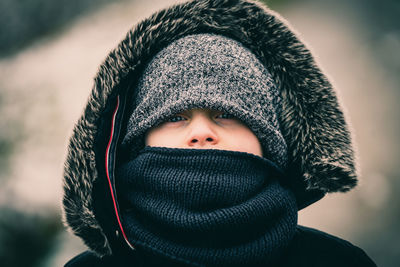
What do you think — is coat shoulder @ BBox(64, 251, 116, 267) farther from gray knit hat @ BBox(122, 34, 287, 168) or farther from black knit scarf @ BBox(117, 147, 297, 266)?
gray knit hat @ BBox(122, 34, 287, 168)

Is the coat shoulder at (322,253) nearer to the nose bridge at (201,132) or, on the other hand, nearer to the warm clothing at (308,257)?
the warm clothing at (308,257)

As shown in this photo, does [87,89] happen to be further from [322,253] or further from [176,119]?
[322,253]

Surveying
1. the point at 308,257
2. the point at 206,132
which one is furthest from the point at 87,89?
the point at 308,257

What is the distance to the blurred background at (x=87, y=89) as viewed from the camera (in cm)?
159

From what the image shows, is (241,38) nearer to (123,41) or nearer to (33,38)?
(123,41)

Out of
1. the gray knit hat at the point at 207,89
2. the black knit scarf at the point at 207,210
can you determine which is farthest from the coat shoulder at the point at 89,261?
the gray knit hat at the point at 207,89

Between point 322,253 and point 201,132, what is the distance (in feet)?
1.92

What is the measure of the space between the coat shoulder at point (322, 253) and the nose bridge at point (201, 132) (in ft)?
1.48

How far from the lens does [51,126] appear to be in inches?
64.1

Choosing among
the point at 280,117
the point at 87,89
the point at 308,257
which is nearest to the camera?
the point at 308,257

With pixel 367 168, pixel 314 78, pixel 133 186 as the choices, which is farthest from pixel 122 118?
pixel 367 168

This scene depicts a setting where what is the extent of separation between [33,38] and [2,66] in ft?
0.80

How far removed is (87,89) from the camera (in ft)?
5.19

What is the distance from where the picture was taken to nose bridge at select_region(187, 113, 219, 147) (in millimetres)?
795
